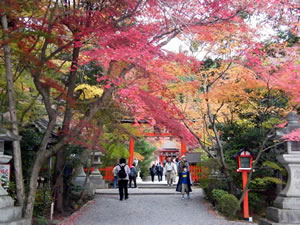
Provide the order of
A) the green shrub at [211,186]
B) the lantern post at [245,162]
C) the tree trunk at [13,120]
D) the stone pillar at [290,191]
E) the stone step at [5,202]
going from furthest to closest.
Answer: the green shrub at [211,186] < the lantern post at [245,162] < the stone pillar at [290,191] < the tree trunk at [13,120] < the stone step at [5,202]

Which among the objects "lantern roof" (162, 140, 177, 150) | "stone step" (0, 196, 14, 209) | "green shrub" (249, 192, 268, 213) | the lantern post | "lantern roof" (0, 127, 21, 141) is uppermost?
"lantern roof" (162, 140, 177, 150)

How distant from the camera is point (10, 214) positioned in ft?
22.4

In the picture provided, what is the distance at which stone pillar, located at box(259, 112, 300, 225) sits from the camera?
7.80m

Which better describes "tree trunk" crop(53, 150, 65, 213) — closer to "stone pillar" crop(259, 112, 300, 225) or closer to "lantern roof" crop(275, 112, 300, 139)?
"stone pillar" crop(259, 112, 300, 225)

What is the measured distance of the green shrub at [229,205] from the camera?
10188 mm

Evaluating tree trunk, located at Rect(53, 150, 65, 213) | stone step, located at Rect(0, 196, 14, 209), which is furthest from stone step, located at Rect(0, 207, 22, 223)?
tree trunk, located at Rect(53, 150, 65, 213)

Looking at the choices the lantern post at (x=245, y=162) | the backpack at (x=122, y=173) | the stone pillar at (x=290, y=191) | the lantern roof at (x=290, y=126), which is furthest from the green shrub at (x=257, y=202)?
the backpack at (x=122, y=173)

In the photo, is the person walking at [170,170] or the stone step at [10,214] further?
the person walking at [170,170]

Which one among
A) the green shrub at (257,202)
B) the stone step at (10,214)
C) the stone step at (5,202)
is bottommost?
the green shrub at (257,202)

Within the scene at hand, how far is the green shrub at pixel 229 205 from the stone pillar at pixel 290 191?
159 cm

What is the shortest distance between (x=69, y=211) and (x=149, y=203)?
3.06m

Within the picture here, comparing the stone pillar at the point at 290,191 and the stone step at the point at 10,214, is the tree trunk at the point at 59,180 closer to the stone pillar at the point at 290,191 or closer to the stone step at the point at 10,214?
the stone step at the point at 10,214

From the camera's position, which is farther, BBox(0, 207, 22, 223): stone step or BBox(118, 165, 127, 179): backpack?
BBox(118, 165, 127, 179): backpack

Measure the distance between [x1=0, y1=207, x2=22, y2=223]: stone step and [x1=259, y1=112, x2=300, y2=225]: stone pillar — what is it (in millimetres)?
6300
